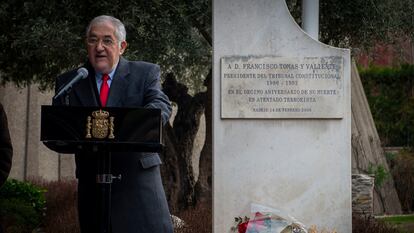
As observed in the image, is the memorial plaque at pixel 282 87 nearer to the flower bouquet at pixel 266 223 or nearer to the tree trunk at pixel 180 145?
the flower bouquet at pixel 266 223

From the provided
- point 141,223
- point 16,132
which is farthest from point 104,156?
point 16,132

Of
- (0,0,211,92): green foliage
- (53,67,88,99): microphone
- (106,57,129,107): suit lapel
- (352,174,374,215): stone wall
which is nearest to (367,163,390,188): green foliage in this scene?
(352,174,374,215): stone wall

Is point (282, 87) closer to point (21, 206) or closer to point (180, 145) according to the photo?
point (180, 145)

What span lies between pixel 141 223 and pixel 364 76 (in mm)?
19317

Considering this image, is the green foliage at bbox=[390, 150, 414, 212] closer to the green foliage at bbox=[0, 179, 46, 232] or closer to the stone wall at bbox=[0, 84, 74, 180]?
the green foliage at bbox=[0, 179, 46, 232]

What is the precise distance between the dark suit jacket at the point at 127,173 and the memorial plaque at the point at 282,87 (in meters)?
3.51

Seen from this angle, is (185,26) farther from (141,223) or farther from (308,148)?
(141,223)

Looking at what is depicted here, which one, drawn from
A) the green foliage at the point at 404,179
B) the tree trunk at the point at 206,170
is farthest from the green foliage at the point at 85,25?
the green foliage at the point at 404,179

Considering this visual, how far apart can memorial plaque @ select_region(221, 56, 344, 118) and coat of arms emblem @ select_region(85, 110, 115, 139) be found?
4.18 meters

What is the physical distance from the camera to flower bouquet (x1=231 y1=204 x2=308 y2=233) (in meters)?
8.24

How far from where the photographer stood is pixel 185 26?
35.3ft

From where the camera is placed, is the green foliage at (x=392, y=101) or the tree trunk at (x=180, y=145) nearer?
the tree trunk at (x=180, y=145)

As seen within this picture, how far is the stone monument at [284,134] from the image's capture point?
872 cm

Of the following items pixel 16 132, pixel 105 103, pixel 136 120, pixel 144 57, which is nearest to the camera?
pixel 136 120
